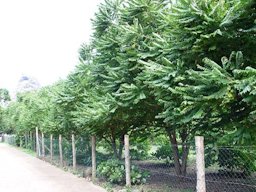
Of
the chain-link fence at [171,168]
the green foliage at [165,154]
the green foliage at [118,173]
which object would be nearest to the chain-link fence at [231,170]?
the chain-link fence at [171,168]

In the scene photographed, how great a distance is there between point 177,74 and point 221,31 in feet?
3.73

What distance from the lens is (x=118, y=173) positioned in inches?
427

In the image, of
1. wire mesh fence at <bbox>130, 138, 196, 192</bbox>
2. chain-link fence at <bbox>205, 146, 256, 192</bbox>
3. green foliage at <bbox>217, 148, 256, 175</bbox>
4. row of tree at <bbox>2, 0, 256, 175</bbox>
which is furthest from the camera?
wire mesh fence at <bbox>130, 138, 196, 192</bbox>

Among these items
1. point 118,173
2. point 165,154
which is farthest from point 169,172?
point 165,154

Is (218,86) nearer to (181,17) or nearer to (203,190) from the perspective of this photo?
(181,17)

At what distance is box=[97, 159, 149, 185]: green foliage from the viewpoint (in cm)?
1027

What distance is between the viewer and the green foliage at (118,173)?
404 inches

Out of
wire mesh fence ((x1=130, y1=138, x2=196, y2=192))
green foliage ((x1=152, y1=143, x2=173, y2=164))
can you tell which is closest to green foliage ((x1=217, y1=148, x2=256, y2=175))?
wire mesh fence ((x1=130, y1=138, x2=196, y2=192))

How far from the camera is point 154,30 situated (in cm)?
951

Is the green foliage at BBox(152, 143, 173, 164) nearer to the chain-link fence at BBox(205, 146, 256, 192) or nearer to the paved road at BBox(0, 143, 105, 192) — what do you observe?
the paved road at BBox(0, 143, 105, 192)

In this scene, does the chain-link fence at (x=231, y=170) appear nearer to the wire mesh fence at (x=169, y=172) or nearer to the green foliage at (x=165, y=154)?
the wire mesh fence at (x=169, y=172)

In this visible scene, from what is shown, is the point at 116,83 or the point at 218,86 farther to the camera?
the point at 116,83

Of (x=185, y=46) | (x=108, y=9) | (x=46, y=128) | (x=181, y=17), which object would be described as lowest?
(x=46, y=128)

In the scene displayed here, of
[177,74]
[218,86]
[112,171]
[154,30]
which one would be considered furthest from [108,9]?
[218,86]
